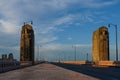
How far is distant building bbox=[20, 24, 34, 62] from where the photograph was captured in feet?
399

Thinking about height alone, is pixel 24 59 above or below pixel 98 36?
below

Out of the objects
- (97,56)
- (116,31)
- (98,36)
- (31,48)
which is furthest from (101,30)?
(116,31)

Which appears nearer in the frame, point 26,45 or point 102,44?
point 26,45

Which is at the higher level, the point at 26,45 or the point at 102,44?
the point at 102,44

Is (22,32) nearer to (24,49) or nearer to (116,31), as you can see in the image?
(24,49)

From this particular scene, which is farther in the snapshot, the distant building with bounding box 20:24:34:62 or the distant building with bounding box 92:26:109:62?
the distant building with bounding box 92:26:109:62

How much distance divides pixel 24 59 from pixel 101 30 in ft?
104

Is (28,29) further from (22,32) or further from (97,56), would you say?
(97,56)

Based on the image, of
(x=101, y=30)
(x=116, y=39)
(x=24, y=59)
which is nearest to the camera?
(x=116, y=39)

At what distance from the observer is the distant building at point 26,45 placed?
122m

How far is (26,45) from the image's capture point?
409 feet

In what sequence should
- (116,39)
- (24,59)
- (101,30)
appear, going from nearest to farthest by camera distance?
(116,39) < (24,59) < (101,30)

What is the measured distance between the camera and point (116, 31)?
84.2 metres

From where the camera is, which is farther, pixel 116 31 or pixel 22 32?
pixel 22 32
